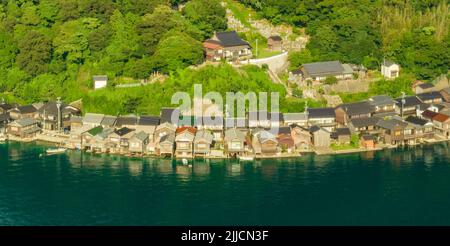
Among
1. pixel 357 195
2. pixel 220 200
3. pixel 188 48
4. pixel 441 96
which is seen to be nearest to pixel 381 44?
pixel 441 96

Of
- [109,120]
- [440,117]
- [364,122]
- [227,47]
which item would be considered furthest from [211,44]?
[440,117]

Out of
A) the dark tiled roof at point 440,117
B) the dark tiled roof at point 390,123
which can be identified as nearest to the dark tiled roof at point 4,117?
the dark tiled roof at point 390,123

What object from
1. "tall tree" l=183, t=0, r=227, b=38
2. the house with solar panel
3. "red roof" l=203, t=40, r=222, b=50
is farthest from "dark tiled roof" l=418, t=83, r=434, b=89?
"tall tree" l=183, t=0, r=227, b=38

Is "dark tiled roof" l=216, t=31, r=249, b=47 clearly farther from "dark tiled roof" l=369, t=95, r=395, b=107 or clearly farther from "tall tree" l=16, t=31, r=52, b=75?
"tall tree" l=16, t=31, r=52, b=75

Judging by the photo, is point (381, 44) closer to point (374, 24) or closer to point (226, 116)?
point (374, 24)

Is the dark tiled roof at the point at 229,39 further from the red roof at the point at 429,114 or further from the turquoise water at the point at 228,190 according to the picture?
the red roof at the point at 429,114

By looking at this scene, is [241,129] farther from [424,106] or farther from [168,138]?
[424,106]
